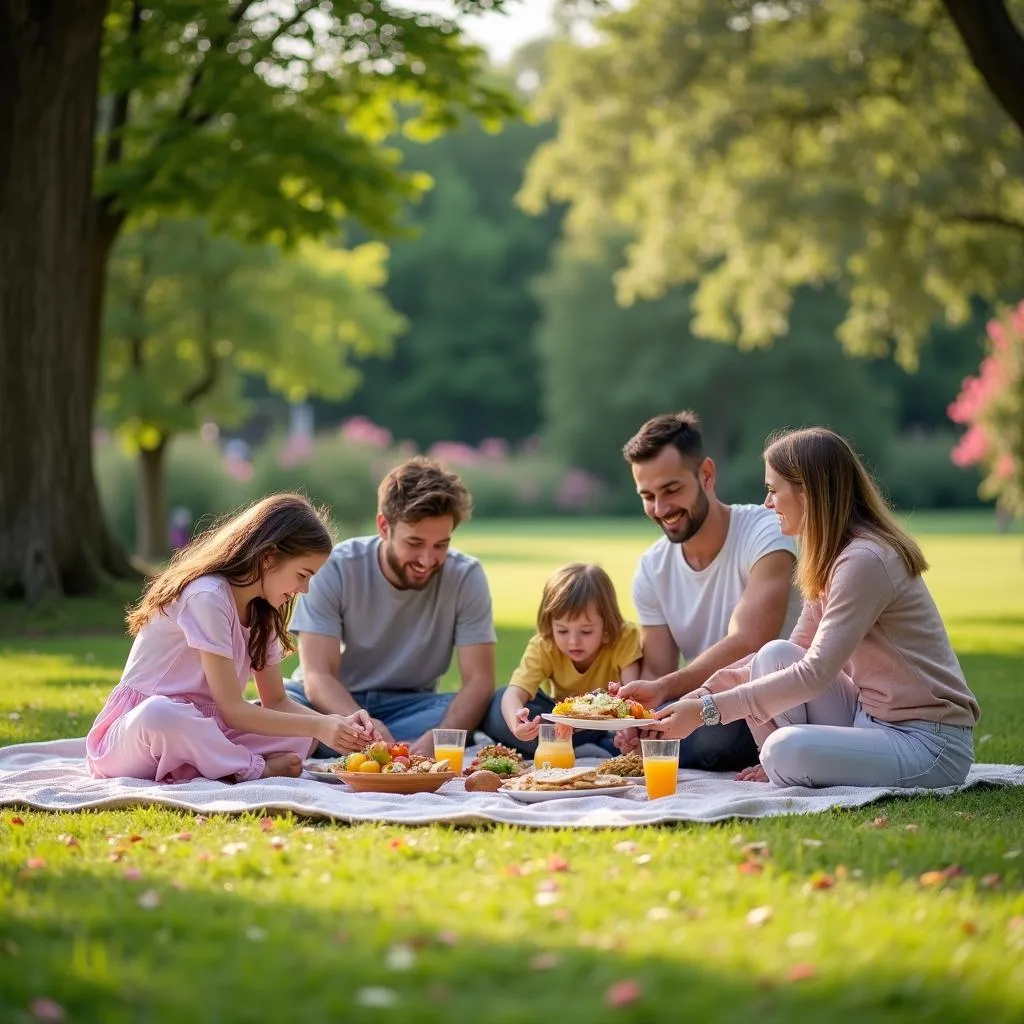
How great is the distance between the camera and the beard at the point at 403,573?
7.16m

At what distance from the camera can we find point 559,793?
5844 millimetres

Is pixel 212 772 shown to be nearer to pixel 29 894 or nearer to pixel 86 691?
pixel 29 894

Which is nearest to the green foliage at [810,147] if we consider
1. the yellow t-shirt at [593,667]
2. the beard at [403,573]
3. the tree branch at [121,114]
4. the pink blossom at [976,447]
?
the pink blossom at [976,447]

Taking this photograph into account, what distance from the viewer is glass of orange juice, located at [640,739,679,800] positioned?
5793 mm

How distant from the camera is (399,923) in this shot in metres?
3.74

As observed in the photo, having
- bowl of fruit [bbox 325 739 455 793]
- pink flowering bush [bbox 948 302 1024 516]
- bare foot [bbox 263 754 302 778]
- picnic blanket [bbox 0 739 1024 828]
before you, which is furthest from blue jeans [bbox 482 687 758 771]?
pink flowering bush [bbox 948 302 1024 516]

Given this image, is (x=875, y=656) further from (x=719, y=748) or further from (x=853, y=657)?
(x=719, y=748)

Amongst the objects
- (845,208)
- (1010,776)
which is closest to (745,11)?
(845,208)

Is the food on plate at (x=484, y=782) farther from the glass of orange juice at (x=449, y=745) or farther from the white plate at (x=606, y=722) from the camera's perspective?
the white plate at (x=606, y=722)

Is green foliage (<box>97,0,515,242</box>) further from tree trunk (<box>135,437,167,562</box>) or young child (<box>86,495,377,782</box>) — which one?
tree trunk (<box>135,437,167,562</box>)

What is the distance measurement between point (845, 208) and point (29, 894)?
64.1 ft

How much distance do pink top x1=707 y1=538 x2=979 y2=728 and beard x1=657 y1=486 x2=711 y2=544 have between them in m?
1.05

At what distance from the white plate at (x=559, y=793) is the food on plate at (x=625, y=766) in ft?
1.31

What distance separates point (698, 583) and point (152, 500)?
2078cm
